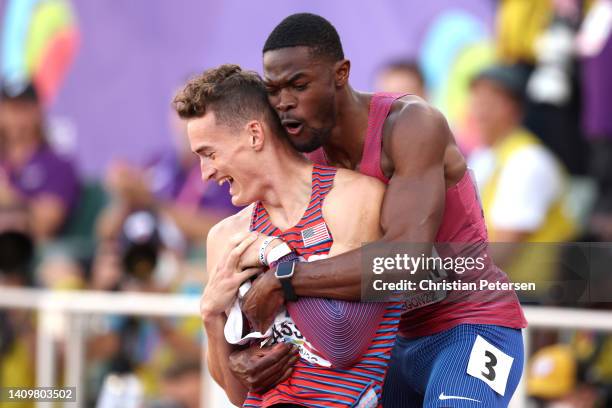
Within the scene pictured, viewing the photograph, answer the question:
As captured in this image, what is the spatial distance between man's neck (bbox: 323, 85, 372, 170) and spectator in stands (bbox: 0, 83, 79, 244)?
6.22 meters

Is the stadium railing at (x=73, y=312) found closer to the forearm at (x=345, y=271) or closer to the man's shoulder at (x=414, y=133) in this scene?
the man's shoulder at (x=414, y=133)

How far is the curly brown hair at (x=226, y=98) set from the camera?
427cm

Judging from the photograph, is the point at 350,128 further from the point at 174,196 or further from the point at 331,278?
the point at 174,196

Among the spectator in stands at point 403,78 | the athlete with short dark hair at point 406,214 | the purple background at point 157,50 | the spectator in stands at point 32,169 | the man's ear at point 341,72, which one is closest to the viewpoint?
the athlete with short dark hair at point 406,214

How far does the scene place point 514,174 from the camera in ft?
25.2

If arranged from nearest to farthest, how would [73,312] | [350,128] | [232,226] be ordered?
1. [232,226]
2. [350,128]
3. [73,312]

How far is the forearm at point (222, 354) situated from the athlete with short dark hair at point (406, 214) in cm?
11

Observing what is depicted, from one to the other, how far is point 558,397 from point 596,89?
2.16 m

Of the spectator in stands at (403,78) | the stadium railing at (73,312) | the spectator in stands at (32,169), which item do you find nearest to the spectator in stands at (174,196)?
the spectator in stands at (32,169)

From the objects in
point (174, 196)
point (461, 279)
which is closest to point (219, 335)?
point (461, 279)

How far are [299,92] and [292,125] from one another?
0.13 metres

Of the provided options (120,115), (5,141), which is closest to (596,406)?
(120,115)

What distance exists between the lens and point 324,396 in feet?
13.3

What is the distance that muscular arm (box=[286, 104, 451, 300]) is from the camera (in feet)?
13.3
